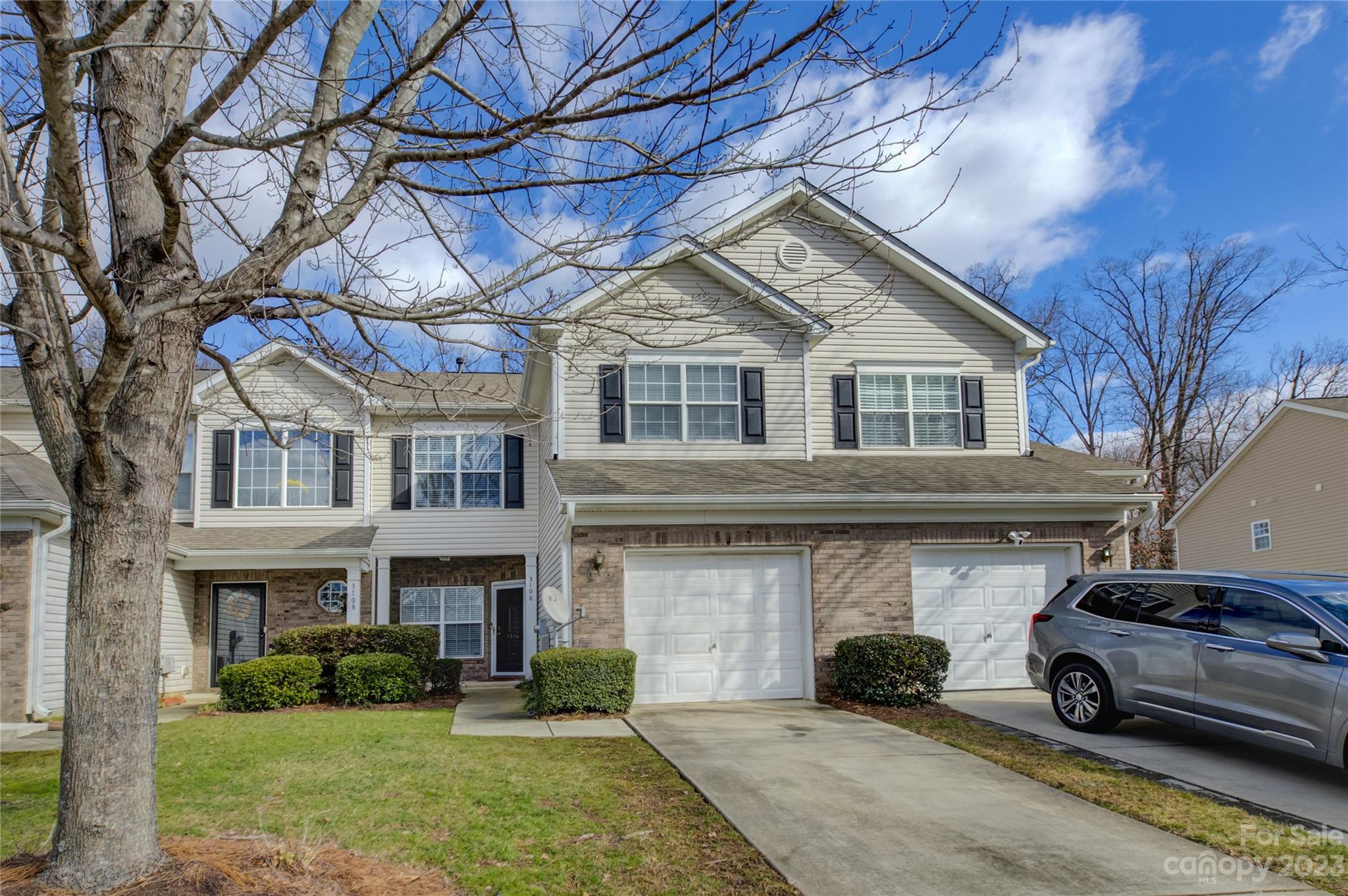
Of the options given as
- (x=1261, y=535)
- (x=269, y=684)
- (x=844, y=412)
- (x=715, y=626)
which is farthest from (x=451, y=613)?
(x=1261, y=535)

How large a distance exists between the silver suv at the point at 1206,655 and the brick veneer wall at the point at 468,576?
39.8ft

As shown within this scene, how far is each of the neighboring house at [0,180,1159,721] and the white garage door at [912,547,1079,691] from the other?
0.11 feet

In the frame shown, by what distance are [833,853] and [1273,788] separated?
411cm

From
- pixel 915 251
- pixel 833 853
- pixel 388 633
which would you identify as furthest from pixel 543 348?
pixel 915 251

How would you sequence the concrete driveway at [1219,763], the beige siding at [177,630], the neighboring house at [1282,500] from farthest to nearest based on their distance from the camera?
the neighboring house at [1282,500] < the beige siding at [177,630] < the concrete driveway at [1219,763]

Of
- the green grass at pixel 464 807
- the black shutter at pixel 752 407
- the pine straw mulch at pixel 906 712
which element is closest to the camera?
the green grass at pixel 464 807

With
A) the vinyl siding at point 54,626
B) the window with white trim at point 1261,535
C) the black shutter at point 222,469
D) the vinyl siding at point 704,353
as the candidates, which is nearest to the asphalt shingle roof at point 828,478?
the vinyl siding at point 704,353

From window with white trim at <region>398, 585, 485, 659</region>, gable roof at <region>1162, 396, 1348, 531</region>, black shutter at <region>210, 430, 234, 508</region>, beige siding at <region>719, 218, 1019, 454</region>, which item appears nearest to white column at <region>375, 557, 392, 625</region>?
window with white trim at <region>398, 585, 485, 659</region>

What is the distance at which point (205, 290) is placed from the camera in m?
5.26

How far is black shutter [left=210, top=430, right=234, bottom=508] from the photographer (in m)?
19.0

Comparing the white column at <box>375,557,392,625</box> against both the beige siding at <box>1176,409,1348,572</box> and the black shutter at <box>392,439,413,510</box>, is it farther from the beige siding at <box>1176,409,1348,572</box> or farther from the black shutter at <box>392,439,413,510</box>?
the beige siding at <box>1176,409,1348,572</box>

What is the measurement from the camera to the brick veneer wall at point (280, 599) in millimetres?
19391

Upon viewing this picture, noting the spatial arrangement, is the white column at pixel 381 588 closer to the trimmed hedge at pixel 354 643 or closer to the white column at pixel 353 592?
the white column at pixel 353 592

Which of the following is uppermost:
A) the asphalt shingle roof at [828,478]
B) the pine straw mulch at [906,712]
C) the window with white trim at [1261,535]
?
the asphalt shingle roof at [828,478]
